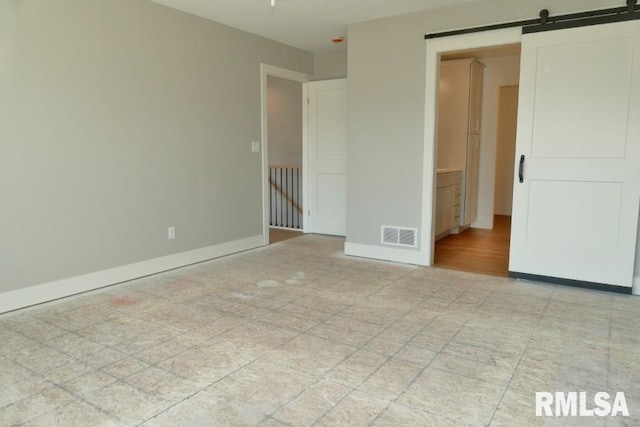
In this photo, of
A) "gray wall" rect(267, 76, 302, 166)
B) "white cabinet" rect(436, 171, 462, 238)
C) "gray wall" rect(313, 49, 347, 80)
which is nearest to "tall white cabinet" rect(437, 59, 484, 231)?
"white cabinet" rect(436, 171, 462, 238)

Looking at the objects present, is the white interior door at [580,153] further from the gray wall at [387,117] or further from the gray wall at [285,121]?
the gray wall at [285,121]

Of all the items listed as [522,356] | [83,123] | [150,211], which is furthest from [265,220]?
[522,356]

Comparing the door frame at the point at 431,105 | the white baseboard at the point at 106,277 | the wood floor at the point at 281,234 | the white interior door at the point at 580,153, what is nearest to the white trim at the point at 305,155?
the wood floor at the point at 281,234

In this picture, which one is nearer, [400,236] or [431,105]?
[431,105]

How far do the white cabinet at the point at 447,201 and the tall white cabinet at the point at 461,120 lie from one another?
194mm

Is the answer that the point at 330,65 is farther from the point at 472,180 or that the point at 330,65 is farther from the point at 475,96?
the point at 472,180

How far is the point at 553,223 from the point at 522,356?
5.63ft

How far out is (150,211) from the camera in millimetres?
4098

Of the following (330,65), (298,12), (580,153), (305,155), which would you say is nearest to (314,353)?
(580,153)

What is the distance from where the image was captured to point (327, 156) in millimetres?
5980

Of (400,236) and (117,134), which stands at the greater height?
(117,134)

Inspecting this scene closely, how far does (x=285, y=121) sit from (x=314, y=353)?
5.90 m

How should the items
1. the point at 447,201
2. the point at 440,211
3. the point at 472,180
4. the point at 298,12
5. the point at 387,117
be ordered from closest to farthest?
1. the point at 298,12
2. the point at 387,117
3. the point at 440,211
4. the point at 447,201
5. the point at 472,180

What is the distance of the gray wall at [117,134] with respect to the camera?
10.4 feet
